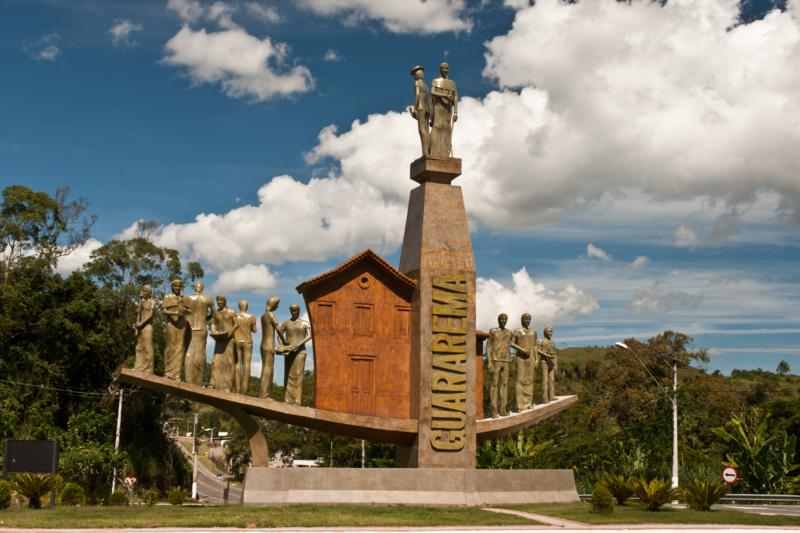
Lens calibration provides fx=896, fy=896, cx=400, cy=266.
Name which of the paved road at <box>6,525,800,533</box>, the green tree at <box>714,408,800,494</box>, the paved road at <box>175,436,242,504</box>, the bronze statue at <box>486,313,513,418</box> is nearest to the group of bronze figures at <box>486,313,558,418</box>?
the bronze statue at <box>486,313,513,418</box>

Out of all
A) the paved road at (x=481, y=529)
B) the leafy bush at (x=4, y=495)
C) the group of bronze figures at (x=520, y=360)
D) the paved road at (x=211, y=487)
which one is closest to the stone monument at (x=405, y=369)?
the group of bronze figures at (x=520, y=360)

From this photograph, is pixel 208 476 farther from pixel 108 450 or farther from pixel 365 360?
pixel 365 360

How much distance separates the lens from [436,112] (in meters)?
26.0

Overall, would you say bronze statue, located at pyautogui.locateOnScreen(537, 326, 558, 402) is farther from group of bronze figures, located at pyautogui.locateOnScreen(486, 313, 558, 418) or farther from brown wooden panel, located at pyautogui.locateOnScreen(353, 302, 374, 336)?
brown wooden panel, located at pyautogui.locateOnScreen(353, 302, 374, 336)

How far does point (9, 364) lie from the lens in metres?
46.5

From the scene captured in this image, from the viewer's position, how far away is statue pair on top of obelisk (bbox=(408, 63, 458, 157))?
84.5 feet

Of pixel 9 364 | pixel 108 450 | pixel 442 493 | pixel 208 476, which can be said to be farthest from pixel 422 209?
pixel 208 476

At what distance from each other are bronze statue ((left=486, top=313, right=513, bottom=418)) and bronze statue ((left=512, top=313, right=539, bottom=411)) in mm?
406

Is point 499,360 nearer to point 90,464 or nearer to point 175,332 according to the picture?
point 175,332

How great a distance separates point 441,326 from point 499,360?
2.54 m

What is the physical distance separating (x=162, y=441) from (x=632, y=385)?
33.8m

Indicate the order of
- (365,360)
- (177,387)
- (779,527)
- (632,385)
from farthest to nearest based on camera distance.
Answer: (632,385) → (365,360) → (177,387) → (779,527)

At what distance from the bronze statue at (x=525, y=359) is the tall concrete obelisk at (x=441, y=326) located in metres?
2.26

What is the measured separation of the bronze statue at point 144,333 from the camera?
2241 centimetres
